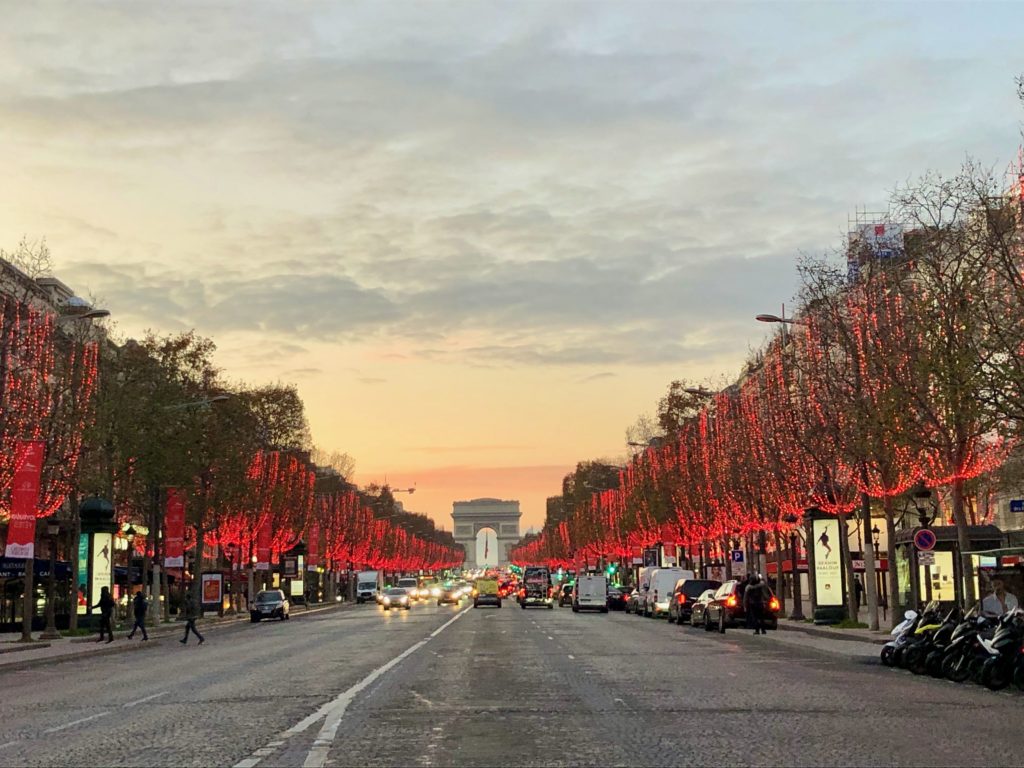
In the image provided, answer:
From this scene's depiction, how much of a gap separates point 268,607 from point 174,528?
1107cm

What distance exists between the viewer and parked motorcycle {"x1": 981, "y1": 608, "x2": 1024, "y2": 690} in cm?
2164

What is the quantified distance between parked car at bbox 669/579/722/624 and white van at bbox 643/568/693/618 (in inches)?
242

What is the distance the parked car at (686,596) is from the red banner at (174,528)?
80.2 ft

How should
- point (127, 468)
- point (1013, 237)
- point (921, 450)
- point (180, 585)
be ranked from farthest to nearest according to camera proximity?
point (180, 585) → point (127, 468) → point (921, 450) → point (1013, 237)

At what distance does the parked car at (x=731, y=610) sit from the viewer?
47375 millimetres

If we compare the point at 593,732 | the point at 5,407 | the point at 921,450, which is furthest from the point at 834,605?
the point at 593,732

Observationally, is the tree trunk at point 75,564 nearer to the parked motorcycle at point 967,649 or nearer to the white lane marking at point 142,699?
the white lane marking at point 142,699

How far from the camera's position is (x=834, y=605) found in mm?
48094

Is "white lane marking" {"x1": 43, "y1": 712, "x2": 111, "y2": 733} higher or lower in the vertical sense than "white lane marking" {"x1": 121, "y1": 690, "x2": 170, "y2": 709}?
higher

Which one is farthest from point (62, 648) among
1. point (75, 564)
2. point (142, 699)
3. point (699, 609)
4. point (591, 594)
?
point (591, 594)

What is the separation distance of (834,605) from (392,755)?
123 ft

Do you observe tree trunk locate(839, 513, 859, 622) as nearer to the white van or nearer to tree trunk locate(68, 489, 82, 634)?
the white van

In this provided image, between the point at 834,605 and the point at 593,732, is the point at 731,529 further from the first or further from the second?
the point at 593,732

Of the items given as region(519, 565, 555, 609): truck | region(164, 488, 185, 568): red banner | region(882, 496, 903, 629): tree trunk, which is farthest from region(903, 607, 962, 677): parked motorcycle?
region(519, 565, 555, 609): truck
